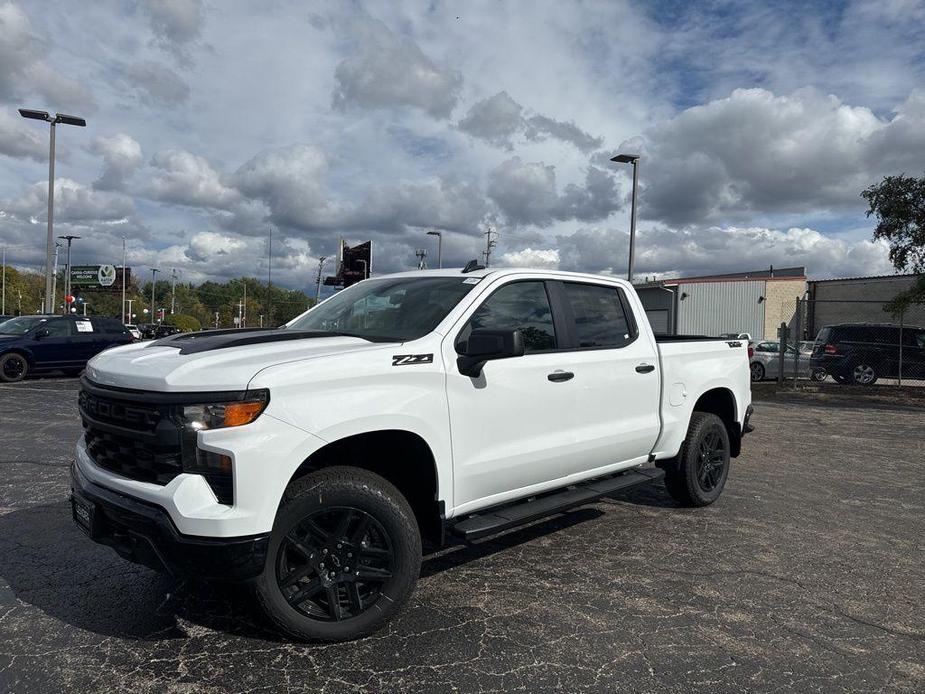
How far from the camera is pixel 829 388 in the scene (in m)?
16.6

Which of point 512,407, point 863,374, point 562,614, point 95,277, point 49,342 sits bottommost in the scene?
point 562,614

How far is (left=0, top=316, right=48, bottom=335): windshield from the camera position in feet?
50.6

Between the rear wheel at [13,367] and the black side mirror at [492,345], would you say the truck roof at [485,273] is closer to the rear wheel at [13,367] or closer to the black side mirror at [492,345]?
the black side mirror at [492,345]

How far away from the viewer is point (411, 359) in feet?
11.2

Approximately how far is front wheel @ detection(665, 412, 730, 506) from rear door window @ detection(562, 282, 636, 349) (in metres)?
1.11

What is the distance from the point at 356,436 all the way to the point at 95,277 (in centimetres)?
10879

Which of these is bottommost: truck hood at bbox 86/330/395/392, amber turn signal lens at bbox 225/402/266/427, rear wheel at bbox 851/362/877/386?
rear wheel at bbox 851/362/877/386

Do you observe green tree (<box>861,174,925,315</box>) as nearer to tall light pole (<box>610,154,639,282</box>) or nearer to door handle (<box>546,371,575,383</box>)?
tall light pole (<box>610,154,639,282</box>)

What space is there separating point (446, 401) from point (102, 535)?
67.0 inches

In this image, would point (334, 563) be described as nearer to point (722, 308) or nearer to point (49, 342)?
point (49, 342)

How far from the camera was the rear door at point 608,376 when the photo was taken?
4.39 meters

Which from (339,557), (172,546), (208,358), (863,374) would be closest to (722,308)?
(863,374)

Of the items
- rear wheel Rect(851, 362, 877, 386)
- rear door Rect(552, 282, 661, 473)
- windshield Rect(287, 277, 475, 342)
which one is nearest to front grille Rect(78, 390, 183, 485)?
windshield Rect(287, 277, 475, 342)

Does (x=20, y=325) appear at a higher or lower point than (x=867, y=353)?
higher
